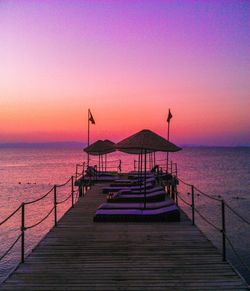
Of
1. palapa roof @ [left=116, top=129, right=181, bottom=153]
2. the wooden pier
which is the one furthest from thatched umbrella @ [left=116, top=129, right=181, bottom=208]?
the wooden pier

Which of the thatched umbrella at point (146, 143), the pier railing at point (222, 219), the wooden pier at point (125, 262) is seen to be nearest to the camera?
the wooden pier at point (125, 262)

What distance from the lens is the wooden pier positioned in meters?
5.29

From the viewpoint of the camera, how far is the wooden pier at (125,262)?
5293mm

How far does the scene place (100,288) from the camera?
5137mm

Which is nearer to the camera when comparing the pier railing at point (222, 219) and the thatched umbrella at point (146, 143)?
the pier railing at point (222, 219)

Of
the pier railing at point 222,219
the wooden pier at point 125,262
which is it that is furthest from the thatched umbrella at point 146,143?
the wooden pier at point 125,262

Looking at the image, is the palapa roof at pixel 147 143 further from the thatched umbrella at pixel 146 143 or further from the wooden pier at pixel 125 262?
the wooden pier at pixel 125 262

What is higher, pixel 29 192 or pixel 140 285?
pixel 140 285

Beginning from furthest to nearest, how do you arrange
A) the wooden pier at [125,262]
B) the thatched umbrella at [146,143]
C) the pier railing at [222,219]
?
the thatched umbrella at [146,143] < the pier railing at [222,219] < the wooden pier at [125,262]

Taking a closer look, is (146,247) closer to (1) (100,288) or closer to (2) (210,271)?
(2) (210,271)

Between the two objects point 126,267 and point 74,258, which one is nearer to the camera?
point 126,267

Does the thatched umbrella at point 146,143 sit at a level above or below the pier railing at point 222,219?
above

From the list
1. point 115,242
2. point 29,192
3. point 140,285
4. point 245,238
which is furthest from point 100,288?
point 29,192

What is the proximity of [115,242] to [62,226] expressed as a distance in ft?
7.36
